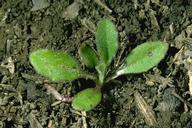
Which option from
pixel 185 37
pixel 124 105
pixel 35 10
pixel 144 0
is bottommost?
pixel 124 105

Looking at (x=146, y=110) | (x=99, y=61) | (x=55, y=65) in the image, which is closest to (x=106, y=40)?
(x=99, y=61)

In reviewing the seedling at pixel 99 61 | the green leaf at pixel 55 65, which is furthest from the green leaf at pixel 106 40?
the green leaf at pixel 55 65

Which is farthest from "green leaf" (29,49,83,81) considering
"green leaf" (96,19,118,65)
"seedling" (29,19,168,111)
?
"green leaf" (96,19,118,65)

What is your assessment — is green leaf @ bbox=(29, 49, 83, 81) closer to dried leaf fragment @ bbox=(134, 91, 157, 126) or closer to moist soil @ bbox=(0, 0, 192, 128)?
moist soil @ bbox=(0, 0, 192, 128)

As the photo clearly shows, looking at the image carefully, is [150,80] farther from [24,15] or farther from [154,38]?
[24,15]

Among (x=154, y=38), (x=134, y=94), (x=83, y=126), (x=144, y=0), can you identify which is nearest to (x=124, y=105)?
(x=134, y=94)

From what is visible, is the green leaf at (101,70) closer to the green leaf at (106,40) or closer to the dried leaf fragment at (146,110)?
the green leaf at (106,40)
